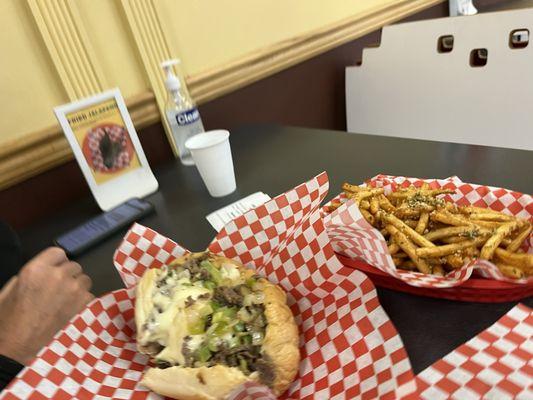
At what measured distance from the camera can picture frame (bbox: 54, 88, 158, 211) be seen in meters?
1.20

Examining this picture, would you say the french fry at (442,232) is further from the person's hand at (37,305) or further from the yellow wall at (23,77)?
the yellow wall at (23,77)

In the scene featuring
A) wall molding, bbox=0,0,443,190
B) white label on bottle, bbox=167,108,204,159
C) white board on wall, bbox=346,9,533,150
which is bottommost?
white board on wall, bbox=346,9,533,150

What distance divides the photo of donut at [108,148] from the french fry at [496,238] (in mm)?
1070

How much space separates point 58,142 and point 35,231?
0.35 m

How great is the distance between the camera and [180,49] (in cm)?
173

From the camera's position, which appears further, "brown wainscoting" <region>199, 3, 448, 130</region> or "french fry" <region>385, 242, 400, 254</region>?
"brown wainscoting" <region>199, 3, 448, 130</region>

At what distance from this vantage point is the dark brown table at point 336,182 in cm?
65

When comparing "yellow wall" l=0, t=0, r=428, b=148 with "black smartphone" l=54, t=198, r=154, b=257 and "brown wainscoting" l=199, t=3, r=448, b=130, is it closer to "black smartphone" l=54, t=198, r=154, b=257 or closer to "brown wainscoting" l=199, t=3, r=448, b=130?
"brown wainscoting" l=199, t=3, r=448, b=130

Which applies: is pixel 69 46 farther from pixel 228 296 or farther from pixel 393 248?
pixel 393 248

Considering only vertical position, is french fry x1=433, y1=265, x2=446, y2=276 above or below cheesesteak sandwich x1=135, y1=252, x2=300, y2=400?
below

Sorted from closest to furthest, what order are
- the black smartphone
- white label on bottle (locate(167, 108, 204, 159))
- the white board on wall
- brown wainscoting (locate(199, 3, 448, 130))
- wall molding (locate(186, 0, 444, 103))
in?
the black smartphone, white label on bottle (locate(167, 108, 204, 159)), the white board on wall, wall molding (locate(186, 0, 444, 103)), brown wainscoting (locate(199, 3, 448, 130))

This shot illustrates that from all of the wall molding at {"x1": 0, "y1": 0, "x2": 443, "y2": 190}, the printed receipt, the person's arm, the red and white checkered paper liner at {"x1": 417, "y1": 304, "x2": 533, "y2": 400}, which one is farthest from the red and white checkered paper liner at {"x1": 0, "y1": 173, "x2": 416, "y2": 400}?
the wall molding at {"x1": 0, "y1": 0, "x2": 443, "y2": 190}

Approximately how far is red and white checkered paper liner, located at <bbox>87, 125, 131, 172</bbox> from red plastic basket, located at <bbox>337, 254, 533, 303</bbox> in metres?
0.91

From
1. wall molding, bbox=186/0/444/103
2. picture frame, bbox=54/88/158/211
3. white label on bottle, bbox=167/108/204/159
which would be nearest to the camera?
picture frame, bbox=54/88/158/211
